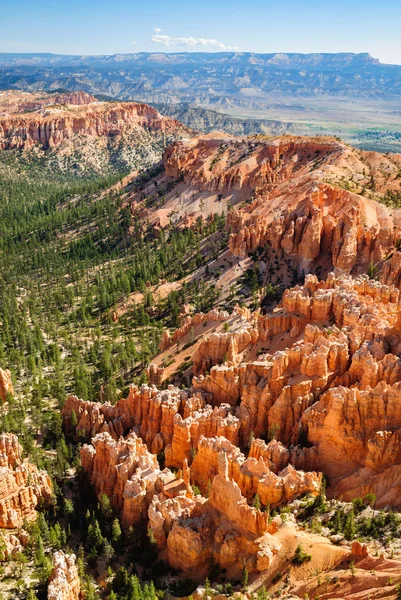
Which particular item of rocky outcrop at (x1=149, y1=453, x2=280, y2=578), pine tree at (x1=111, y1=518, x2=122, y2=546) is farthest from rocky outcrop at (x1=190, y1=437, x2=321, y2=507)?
pine tree at (x1=111, y1=518, x2=122, y2=546)

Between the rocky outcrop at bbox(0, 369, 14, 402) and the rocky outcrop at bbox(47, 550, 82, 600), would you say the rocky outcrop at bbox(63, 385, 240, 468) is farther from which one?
the rocky outcrop at bbox(47, 550, 82, 600)

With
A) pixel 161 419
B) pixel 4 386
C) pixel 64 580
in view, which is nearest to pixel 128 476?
pixel 161 419

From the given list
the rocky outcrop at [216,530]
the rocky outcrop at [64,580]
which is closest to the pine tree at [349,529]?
the rocky outcrop at [216,530]

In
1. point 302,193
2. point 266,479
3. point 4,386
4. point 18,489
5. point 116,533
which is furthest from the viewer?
point 302,193

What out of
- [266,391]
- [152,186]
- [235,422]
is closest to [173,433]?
[235,422]

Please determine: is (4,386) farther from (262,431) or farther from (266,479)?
(266,479)
